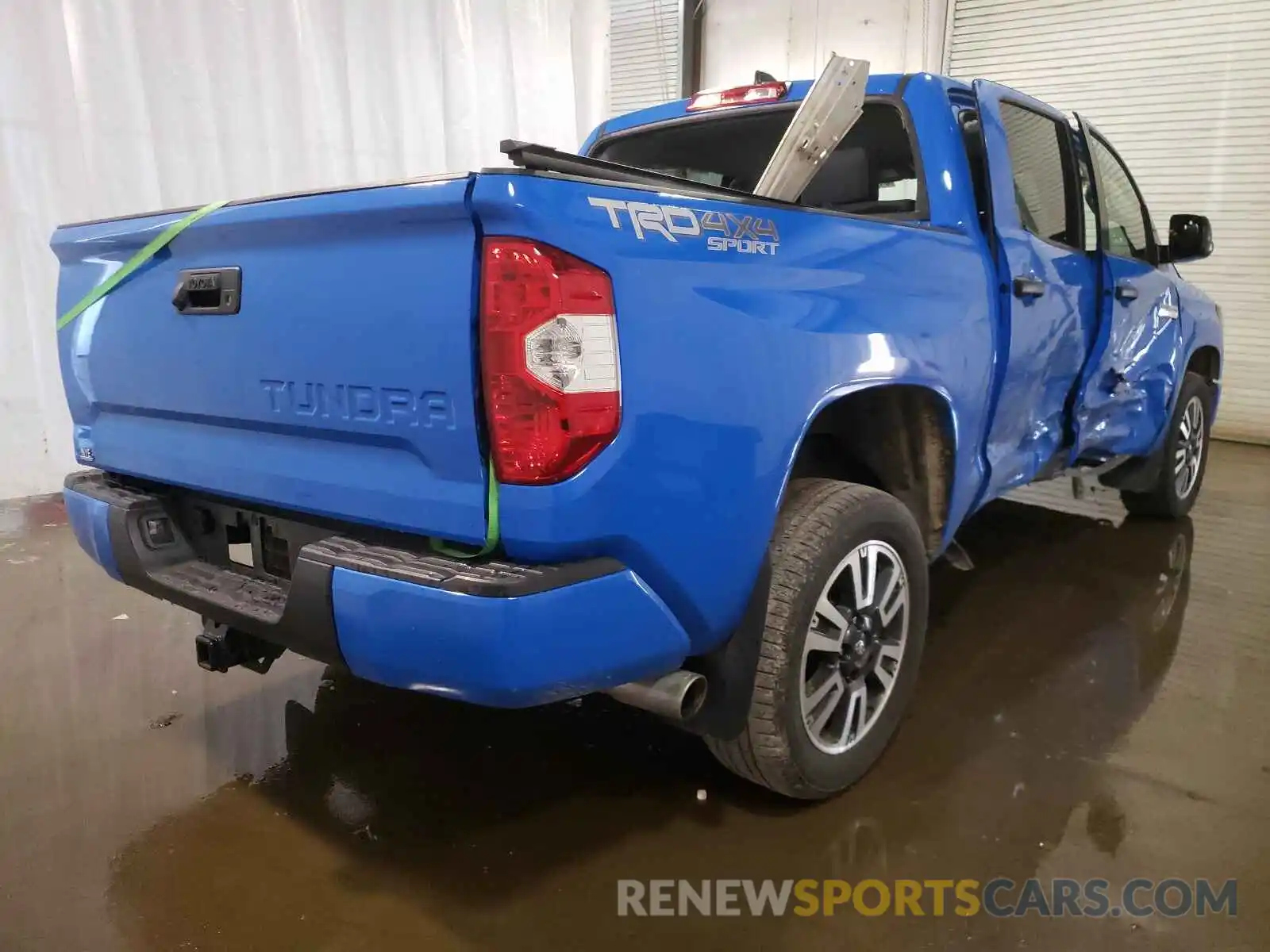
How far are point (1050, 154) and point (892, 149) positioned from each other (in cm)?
81

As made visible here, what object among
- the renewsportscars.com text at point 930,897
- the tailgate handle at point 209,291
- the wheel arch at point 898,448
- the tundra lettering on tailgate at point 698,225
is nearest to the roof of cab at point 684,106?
the wheel arch at point 898,448

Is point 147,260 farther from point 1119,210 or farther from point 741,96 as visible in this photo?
point 1119,210

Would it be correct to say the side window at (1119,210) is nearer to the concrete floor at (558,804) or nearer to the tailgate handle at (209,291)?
the concrete floor at (558,804)

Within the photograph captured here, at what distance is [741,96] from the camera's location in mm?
2852

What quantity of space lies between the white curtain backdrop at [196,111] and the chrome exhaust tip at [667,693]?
4719 millimetres

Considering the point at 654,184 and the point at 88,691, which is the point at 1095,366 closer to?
the point at 654,184

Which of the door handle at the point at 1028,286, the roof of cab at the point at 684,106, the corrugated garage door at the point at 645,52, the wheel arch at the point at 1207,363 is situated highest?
the corrugated garage door at the point at 645,52

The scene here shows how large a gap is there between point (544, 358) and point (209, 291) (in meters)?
0.87

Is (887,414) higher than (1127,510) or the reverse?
higher

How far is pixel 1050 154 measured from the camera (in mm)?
3080

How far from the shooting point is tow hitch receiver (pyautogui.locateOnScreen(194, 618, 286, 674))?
188 centimetres

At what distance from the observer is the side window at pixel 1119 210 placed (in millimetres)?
3373

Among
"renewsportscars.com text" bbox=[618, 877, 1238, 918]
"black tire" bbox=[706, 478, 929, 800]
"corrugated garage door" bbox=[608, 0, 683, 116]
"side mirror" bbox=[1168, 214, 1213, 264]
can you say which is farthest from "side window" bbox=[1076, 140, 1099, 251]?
"corrugated garage door" bbox=[608, 0, 683, 116]

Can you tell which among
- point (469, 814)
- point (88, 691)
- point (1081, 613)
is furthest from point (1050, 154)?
point (88, 691)
